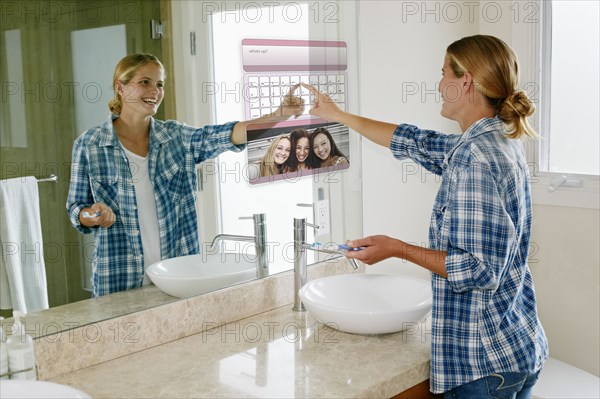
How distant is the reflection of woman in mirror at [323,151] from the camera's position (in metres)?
2.48

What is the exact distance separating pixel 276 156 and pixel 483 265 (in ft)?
3.11

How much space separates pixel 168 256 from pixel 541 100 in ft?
5.47

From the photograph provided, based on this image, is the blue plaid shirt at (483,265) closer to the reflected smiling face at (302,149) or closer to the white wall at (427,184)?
the reflected smiling face at (302,149)

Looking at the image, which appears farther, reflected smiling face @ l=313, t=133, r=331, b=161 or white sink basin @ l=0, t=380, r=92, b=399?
reflected smiling face @ l=313, t=133, r=331, b=161

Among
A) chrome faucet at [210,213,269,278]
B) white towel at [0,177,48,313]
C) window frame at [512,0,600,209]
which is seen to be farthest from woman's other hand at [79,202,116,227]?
window frame at [512,0,600,209]

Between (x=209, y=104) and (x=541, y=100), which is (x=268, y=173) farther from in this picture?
(x=541, y=100)

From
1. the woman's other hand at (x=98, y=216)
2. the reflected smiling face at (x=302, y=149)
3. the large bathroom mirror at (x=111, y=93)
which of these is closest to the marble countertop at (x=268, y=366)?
the large bathroom mirror at (x=111, y=93)

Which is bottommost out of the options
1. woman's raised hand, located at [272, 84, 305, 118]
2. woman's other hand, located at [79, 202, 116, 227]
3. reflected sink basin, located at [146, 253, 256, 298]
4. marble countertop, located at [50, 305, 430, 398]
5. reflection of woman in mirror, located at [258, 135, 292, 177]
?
marble countertop, located at [50, 305, 430, 398]

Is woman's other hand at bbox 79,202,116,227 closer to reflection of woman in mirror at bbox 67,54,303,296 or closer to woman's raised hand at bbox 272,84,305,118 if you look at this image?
reflection of woman in mirror at bbox 67,54,303,296

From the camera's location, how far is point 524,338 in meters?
1.69

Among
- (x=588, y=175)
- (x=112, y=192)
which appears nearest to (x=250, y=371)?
(x=112, y=192)

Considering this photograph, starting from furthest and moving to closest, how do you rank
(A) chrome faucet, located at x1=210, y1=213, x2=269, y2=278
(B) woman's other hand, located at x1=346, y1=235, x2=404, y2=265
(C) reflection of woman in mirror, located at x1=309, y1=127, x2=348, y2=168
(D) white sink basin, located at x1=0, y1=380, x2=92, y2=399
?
(C) reflection of woman in mirror, located at x1=309, y1=127, x2=348, y2=168
(A) chrome faucet, located at x1=210, y1=213, x2=269, y2=278
(B) woman's other hand, located at x1=346, y1=235, x2=404, y2=265
(D) white sink basin, located at x1=0, y1=380, x2=92, y2=399

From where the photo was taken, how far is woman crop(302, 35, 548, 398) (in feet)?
5.14

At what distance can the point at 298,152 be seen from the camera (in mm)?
2420
